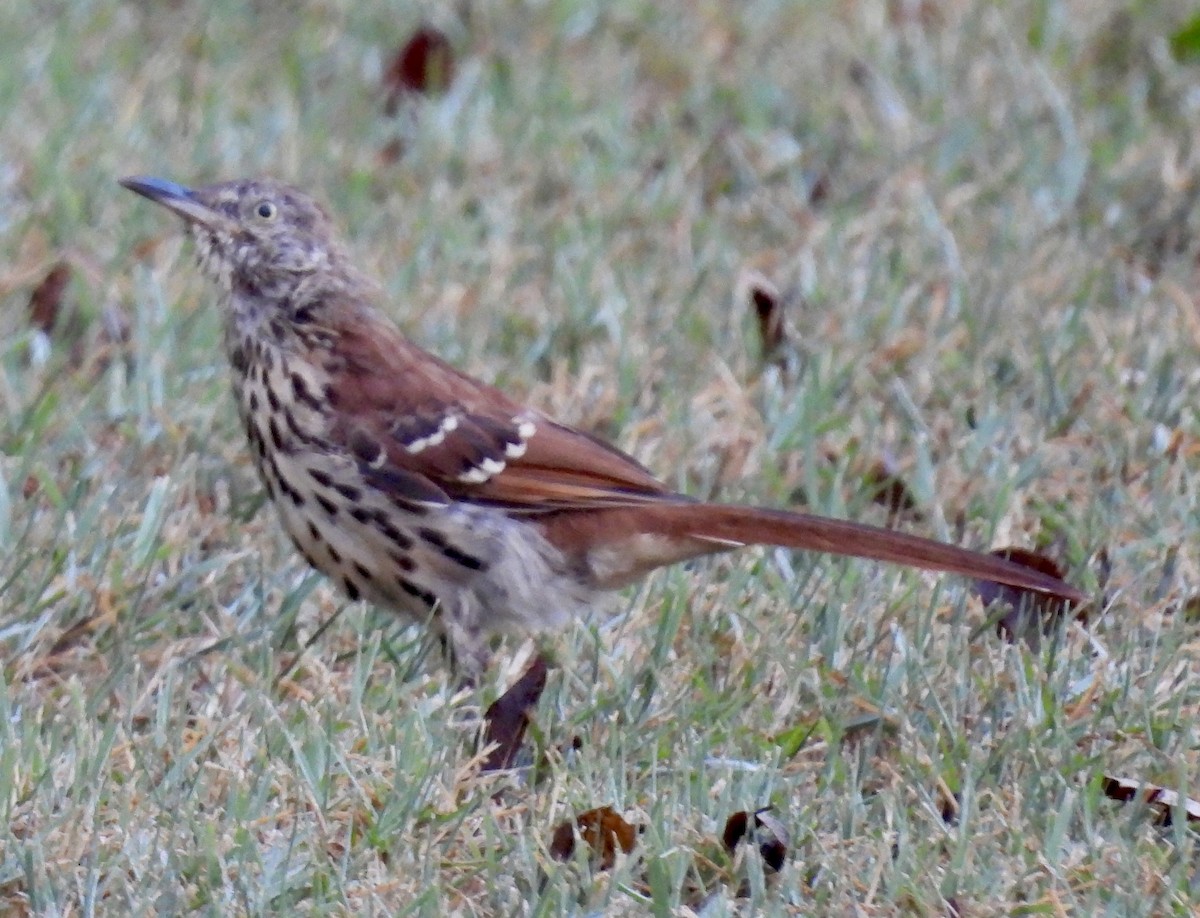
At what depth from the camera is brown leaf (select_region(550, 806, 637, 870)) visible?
10.6 feet

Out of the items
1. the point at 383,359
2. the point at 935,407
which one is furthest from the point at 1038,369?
the point at 383,359

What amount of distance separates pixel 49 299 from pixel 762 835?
2.62m

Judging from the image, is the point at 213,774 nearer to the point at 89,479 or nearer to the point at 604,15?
the point at 89,479

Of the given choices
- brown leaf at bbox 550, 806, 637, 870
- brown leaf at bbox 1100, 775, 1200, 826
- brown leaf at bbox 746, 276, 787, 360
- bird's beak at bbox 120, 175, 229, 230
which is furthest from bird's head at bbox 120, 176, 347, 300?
brown leaf at bbox 1100, 775, 1200, 826

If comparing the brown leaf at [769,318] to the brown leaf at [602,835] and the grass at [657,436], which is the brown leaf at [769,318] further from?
the brown leaf at [602,835]

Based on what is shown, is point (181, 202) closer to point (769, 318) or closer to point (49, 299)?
point (49, 299)

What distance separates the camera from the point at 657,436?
191 inches

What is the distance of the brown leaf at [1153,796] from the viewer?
338cm

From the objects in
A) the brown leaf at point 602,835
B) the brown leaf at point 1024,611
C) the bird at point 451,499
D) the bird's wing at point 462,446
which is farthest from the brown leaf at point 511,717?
the brown leaf at point 1024,611

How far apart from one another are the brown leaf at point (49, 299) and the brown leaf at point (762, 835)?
2.50 meters

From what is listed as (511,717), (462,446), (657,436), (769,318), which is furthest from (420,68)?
(511,717)

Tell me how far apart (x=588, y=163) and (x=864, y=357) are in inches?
48.4

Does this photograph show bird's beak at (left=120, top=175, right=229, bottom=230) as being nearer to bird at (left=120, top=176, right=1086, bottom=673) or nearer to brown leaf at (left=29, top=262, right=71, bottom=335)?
bird at (left=120, top=176, right=1086, bottom=673)

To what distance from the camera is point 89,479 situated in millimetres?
4336
